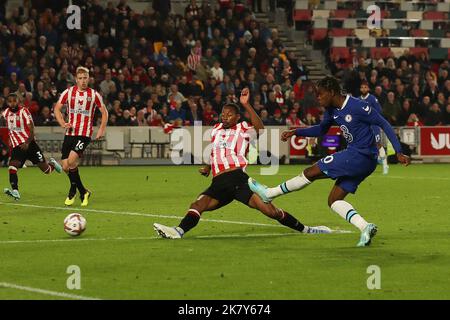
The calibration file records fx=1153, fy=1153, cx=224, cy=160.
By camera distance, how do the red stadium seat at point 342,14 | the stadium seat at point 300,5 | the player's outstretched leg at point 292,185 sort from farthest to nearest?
1. the red stadium seat at point 342,14
2. the stadium seat at point 300,5
3. the player's outstretched leg at point 292,185

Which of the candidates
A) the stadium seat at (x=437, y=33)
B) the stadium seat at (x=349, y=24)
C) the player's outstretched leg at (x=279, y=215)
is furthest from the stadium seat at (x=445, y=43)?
the player's outstretched leg at (x=279, y=215)

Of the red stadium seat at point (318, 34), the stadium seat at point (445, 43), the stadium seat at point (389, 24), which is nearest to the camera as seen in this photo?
the red stadium seat at point (318, 34)

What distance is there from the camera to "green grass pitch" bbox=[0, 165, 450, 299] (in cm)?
984

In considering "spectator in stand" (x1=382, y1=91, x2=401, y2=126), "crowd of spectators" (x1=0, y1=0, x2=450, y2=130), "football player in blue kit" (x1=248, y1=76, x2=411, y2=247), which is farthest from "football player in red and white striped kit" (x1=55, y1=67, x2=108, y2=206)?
"spectator in stand" (x1=382, y1=91, x2=401, y2=126)

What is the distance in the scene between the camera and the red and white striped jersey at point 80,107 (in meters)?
19.4

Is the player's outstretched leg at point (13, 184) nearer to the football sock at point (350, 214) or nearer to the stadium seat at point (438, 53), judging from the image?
the football sock at point (350, 214)

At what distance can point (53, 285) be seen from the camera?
392 inches

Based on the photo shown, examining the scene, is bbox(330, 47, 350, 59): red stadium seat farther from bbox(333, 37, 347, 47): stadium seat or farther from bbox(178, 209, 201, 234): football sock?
bbox(178, 209, 201, 234): football sock

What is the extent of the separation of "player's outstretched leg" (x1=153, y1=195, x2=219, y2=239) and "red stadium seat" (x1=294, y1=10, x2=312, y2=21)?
28244 millimetres

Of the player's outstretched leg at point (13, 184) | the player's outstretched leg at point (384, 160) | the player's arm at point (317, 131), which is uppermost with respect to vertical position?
the player's arm at point (317, 131)

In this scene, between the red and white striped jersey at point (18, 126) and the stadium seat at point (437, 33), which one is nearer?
the red and white striped jersey at point (18, 126)

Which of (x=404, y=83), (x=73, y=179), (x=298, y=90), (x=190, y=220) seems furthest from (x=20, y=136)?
(x=404, y=83)

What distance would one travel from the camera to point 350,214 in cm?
1297

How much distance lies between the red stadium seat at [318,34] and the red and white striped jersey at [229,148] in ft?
89.5
